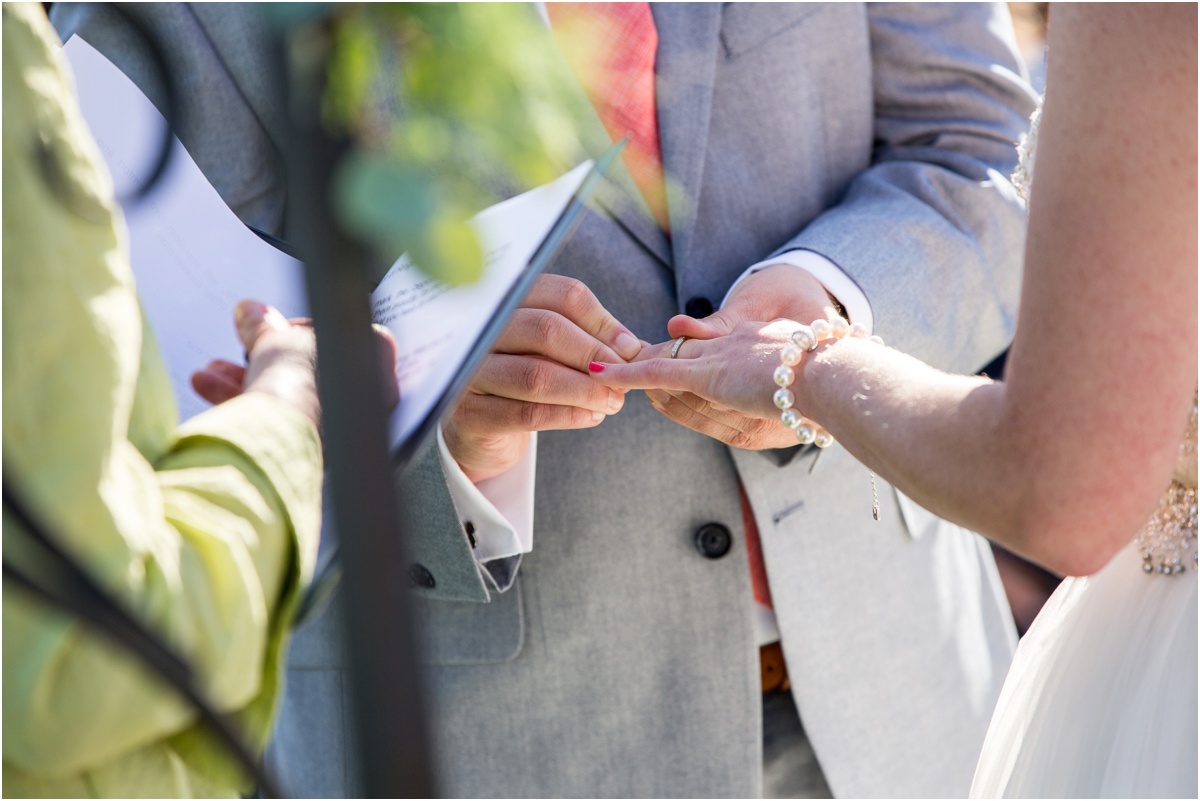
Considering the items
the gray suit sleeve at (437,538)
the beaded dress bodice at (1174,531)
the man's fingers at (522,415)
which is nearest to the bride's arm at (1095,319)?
the beaded dress bodice at (1174,531)

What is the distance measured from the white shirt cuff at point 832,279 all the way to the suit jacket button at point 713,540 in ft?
1.21

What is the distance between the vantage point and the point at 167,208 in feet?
2.68

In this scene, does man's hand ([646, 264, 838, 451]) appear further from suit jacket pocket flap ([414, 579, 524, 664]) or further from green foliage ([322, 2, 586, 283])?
green foliage ([322, 2, 586, 283])

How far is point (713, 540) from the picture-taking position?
158 centimetres

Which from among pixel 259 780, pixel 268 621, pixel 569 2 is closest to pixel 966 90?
pixel 569 2

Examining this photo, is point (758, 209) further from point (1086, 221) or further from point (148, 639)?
point (148, 639)

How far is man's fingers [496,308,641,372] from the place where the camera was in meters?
1.31

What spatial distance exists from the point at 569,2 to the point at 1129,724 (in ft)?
4.20

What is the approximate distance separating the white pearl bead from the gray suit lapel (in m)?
0.49

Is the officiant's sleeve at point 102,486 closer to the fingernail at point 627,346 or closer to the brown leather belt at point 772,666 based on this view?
the fingernail at point 627,346

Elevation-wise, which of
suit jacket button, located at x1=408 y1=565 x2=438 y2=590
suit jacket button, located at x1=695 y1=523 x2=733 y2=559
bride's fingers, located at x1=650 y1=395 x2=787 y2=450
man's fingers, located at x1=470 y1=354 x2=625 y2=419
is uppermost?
man's fingers, located at x1=470 y1=354 x2=625 y2=419

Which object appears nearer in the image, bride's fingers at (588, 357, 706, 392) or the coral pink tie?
bride's fingers at (588, 357, 706, 392)

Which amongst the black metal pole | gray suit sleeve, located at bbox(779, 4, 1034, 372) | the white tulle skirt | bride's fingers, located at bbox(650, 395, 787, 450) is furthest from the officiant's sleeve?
gray suit sleeve, located at bbox(779, 4, 1034, 372)

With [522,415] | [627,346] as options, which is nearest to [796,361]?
[627,346]
